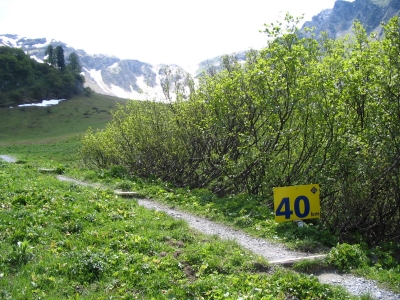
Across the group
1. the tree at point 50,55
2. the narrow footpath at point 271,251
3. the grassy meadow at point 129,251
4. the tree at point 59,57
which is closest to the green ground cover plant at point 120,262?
the grassy meadow at point 129,251

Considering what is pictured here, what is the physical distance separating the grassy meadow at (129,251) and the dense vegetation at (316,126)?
1.77m

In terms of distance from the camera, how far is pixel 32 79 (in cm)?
15250

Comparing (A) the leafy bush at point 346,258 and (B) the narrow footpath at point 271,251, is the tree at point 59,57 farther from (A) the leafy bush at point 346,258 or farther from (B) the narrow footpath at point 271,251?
(A) the leafy bush at point 346,258

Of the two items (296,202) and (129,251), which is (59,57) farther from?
(129,251)

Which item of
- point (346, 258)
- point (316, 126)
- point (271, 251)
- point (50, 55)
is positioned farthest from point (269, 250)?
point (50, 55)

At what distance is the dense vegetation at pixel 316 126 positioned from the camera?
11.6 metres

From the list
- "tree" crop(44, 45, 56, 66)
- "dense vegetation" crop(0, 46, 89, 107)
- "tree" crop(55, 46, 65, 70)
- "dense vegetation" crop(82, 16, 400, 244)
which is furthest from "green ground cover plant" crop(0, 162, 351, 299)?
"tree" crop(44, 45, 56, 66)

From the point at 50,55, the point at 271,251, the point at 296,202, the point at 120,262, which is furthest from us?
the point at 50,55

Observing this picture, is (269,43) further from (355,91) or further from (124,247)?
(124,247)

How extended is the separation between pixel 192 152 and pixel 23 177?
926 cm

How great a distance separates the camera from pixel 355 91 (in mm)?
12625

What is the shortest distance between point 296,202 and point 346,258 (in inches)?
126

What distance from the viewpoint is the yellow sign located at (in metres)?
12.3

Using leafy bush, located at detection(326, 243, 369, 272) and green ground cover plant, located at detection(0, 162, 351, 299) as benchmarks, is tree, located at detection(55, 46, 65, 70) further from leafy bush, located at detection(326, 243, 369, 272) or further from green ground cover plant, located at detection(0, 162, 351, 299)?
leafy bush, located at detection(326, 243, 369, 272)
